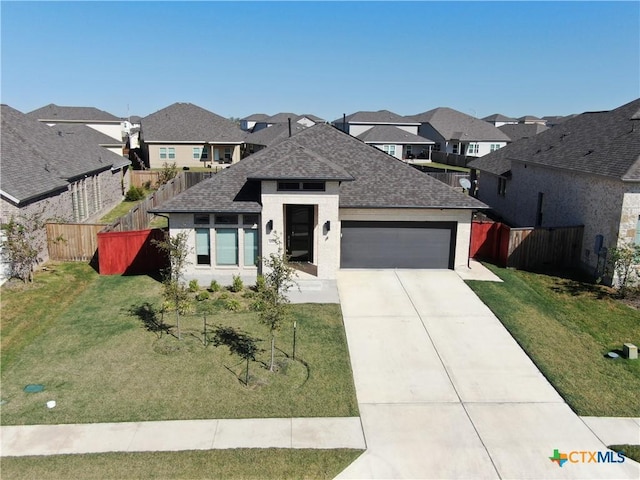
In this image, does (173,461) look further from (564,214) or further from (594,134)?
(594,134)

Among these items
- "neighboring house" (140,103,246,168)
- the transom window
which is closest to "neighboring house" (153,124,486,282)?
the transom window

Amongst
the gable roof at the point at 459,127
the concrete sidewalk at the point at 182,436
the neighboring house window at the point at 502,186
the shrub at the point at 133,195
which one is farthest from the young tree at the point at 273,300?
the gable roof at the point at 459,127

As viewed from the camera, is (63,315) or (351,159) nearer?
(63,315)

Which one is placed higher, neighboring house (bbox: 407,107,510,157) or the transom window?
neighboring house (bbox: 407,107,510,157)

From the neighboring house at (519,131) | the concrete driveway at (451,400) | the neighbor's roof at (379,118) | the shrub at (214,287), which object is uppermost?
the neighbor's roof at (379,118)

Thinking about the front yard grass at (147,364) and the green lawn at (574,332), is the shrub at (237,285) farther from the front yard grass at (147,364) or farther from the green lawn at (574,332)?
the green lawn at (574,332)

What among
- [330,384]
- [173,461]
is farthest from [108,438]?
[330,384]

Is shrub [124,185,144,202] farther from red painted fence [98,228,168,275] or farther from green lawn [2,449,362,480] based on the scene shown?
green lawn [2,449,362,480]
